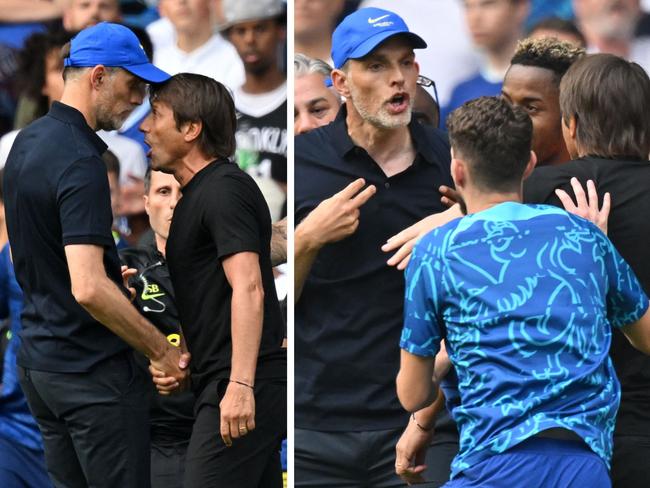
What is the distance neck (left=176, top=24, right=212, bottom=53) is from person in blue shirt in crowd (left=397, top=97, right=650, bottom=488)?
1.84 meters

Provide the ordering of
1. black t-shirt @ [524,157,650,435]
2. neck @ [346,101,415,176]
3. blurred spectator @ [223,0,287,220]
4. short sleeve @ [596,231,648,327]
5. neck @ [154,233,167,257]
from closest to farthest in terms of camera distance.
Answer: short sleeve @ [596,231,648,327] < black t-shirt @ [524,157,650,435] < neck @ [346,101,415,176] < neck @ [154,233,167,257] < blurred spectator @ [223,0,287,220]

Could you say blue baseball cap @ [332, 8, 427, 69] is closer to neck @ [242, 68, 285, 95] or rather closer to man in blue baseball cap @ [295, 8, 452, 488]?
man in blue baseball cap @ [295, 8, 452, 488]

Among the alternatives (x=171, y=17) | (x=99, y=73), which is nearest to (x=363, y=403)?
(x=99, y=73)

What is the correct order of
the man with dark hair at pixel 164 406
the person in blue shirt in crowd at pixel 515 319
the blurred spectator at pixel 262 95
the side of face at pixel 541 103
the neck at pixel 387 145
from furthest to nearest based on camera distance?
the blurred spectator at pixel 262 95 → the man with dark hair at pixel 164 406 → the neck at pixel 387 145 → the side of face at pixel 541 103 → the person in blue shirt in crowd at pixel 515 319

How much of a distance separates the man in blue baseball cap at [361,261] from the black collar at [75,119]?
0.69 m

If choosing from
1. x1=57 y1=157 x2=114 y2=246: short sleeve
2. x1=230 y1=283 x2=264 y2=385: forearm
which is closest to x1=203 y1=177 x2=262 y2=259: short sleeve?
x1=230 y1=283 x2=264 y2=385: forearm

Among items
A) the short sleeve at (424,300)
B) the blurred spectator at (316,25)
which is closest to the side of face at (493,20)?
the blurred spectator at (316,25)

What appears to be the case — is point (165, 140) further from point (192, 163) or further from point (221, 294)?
point (221, 294)

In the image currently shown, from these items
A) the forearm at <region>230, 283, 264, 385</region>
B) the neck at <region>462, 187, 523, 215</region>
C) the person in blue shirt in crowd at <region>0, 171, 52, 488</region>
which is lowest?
the person in blue shirt in crowd at <region>0, 171, 52, 488</region>

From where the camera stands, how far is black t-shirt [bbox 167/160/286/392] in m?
3.30

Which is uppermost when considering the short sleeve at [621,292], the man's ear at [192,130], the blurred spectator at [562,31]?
the blurred spectator at [562,31]

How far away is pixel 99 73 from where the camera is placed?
3.50 metres

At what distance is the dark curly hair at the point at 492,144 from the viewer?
2.72 metres

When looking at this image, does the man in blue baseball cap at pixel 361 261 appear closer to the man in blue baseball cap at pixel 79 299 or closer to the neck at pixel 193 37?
the man in blue baseball cap at pixel 79 299
